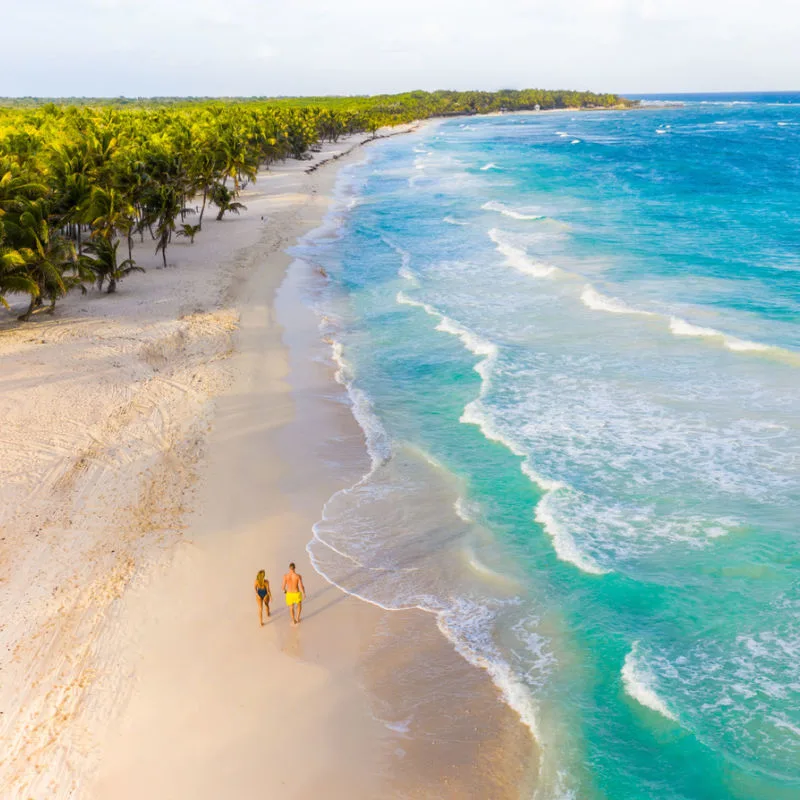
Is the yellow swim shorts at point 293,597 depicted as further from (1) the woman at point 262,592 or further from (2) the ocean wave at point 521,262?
(2) the ocean wave at point 521,262

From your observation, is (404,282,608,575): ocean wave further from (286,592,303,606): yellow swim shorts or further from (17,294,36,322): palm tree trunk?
(17,294,36,322): palm tree trunk

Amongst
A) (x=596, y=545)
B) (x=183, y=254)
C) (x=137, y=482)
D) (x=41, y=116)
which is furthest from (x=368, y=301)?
(x=41, y=116)

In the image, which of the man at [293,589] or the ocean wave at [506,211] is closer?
the man at [293,589]

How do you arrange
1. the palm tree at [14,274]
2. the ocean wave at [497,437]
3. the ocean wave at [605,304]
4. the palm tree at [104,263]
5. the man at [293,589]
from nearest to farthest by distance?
the man at [293,589], the ocean wave at [497,437], the palm tree at [14,274], the ocean wave at [605,304], the palm tree at [104,263]

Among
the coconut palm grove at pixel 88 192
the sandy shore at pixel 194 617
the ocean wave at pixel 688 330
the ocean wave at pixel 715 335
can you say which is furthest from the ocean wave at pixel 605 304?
the coconut palm grove at pixel 88 192

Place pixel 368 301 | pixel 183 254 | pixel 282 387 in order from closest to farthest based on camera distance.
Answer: pixel 282 387 < pixel 368 301 < pixel 183 254

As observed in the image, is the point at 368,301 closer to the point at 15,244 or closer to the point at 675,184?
the point at 15,244
